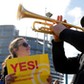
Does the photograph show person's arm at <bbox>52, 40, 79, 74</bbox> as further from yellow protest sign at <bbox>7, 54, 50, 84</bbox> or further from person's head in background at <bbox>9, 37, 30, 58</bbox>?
person's head in background at <bbox>9, 37, 30, 58</bbox>

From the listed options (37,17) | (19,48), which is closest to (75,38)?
(37,17)

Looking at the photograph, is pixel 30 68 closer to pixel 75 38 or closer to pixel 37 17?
pixel 37 17

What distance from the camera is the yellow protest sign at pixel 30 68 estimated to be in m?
5.89

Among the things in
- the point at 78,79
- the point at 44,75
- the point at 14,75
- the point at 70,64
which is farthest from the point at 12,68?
the point at 78,79

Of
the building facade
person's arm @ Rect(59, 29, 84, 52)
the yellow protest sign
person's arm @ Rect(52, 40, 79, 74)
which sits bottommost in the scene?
the building facade

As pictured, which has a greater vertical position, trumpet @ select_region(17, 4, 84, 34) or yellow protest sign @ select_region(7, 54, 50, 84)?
trumpet @ select_region(17, 4, 84, 34)

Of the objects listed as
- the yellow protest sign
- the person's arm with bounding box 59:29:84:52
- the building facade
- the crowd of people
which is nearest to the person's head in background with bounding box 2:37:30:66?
the crowd of people

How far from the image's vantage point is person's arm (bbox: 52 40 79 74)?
529cm

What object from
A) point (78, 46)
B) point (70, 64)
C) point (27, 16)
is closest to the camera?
point (78, 46)

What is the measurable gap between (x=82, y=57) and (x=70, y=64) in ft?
0.98

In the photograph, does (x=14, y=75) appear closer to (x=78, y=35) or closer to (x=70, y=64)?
(x=70, y=64)

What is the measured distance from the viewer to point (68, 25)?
5438mm

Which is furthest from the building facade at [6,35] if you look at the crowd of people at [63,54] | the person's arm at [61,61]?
the person's arm at [61,61]

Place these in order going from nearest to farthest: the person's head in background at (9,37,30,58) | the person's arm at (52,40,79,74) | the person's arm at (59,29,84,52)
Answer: the person's arm at (59,29,84,52)
the person's arm at (52,40,79,74)
the person's head in background at (9,37,30,58)
